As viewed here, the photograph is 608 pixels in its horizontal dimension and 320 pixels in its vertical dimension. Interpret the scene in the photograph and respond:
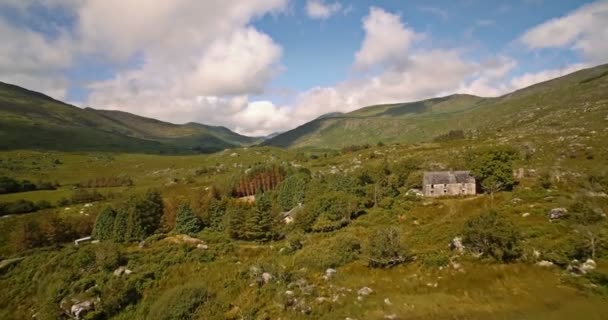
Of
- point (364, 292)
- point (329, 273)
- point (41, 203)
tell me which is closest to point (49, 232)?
point (41, 203)

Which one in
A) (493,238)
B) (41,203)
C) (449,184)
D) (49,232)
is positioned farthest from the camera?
(41,203)

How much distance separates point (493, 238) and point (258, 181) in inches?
4399

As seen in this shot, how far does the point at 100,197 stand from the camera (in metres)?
154

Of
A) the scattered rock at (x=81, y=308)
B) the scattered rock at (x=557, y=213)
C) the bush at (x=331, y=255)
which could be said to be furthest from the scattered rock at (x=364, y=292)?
the scattered rock at (x=81, y=308)

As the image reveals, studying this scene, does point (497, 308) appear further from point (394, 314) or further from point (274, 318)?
point (274, 318)

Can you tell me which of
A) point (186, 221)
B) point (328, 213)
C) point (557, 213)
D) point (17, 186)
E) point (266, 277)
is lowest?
point (186, 221)

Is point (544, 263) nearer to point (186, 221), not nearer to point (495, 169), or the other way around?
point (495, 169)

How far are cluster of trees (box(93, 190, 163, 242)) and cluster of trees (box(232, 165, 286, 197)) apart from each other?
145 ft

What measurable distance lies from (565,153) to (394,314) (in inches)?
4895

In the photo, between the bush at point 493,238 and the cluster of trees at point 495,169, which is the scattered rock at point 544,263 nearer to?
the bush at point 493,238

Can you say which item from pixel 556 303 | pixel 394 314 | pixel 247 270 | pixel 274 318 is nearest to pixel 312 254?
pixel 247 270

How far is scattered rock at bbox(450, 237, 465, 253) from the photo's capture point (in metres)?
45.3

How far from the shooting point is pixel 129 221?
91.9m

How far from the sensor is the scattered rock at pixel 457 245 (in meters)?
45.3
